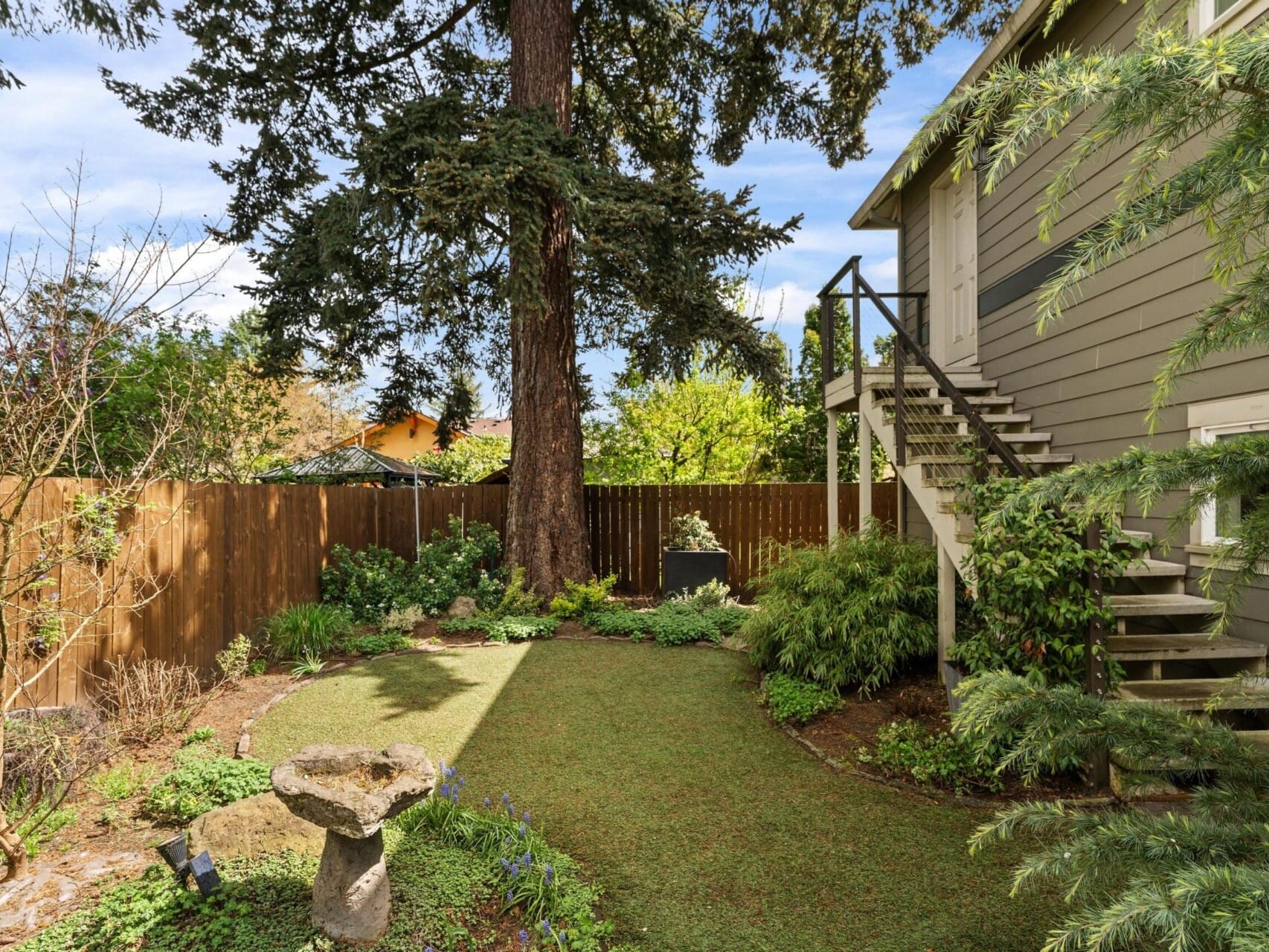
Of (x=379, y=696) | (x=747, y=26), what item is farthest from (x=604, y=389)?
(x=379, y=696)

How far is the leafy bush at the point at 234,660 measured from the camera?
5.77 metres

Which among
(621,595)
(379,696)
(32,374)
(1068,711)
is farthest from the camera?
(621,595)

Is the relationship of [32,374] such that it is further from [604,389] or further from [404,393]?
[604,389]

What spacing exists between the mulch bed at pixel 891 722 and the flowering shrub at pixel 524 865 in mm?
1950

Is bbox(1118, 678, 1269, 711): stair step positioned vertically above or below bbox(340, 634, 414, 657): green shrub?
above

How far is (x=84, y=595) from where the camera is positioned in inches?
176

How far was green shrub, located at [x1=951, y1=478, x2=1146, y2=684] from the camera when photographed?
147 inches

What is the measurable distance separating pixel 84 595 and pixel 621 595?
680 cm

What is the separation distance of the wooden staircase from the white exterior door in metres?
1.51

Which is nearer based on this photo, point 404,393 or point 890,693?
point 890,693

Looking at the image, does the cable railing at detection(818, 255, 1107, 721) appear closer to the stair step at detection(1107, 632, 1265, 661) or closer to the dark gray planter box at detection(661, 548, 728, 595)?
the stair step at detection(1107, 632, 1265, 661)

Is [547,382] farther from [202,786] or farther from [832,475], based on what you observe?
[202,786]

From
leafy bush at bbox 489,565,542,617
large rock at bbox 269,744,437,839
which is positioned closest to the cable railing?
large rock at bbox 269,744,437,839

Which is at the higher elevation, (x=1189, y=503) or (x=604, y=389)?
(x=604, y=389)
